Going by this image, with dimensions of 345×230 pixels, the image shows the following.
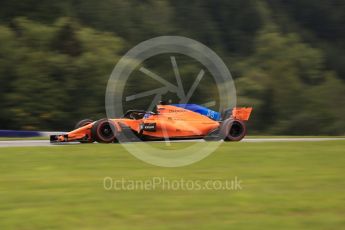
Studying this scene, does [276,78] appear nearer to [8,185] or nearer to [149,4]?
[149,4]

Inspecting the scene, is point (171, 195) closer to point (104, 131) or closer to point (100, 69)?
point (104, 131)

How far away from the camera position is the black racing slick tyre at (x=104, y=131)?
1650 cm

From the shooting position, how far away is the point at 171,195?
8852 millimetres

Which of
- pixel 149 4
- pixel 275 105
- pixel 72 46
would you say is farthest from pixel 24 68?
pixel 149 4

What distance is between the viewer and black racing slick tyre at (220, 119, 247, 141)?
669 inches

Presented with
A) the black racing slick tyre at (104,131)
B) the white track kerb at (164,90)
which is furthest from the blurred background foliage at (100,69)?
the black racing slick tyre at (104,131)

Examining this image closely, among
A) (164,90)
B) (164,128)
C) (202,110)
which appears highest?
(164,90)

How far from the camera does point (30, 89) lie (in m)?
37.9

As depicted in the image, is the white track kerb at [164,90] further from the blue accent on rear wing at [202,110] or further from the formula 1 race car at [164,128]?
the blue accent on rear wing at [202,110]

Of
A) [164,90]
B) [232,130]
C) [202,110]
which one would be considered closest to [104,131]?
[202,110]

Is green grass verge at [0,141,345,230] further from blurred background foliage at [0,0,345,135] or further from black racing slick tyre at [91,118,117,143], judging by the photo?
blurred background foliage at [0,0,345,135]

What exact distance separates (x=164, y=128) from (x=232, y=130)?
1.99 m

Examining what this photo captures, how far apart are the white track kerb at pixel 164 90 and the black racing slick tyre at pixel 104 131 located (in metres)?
0.51

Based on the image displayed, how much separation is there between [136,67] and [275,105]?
13.7m
